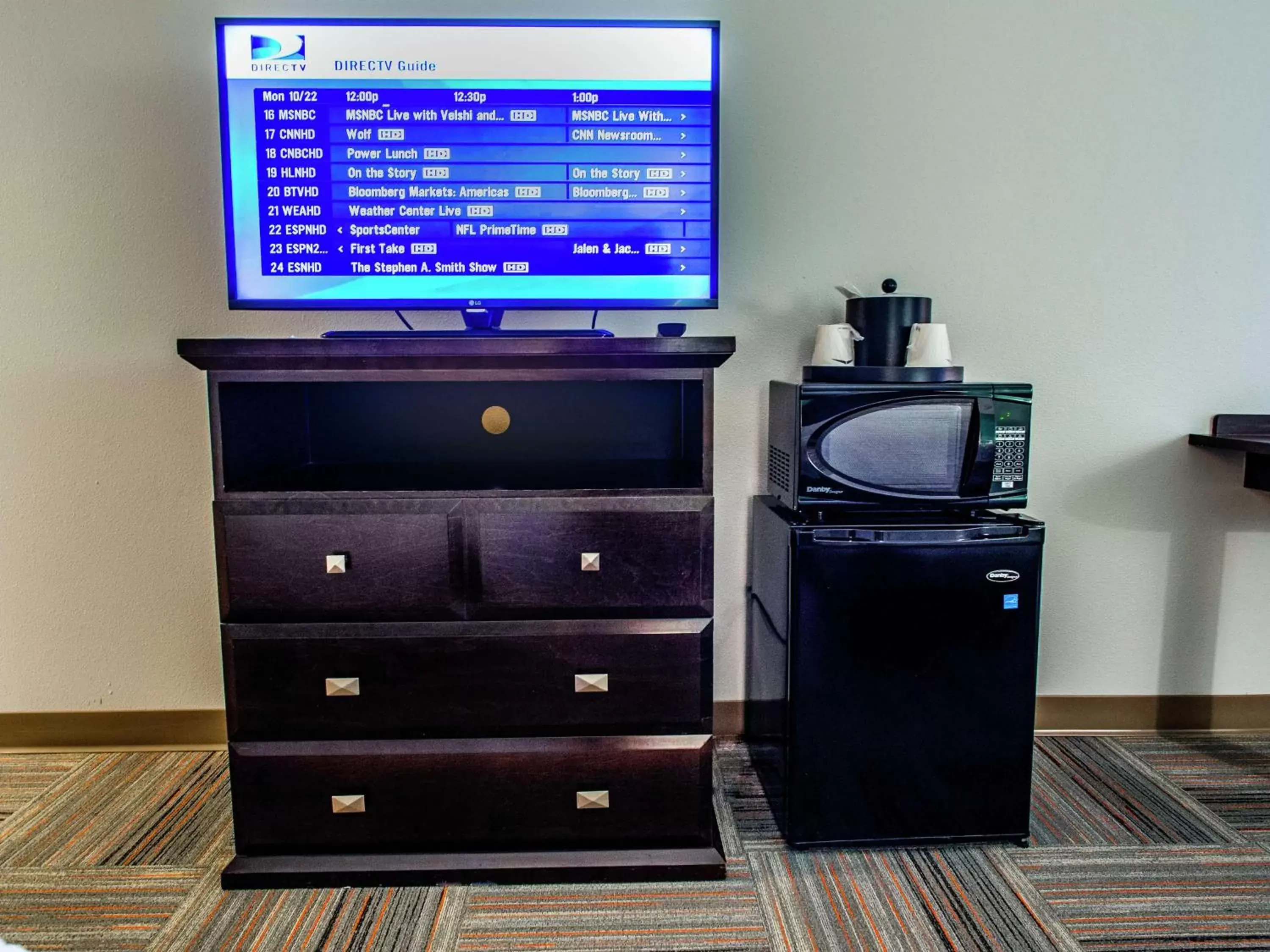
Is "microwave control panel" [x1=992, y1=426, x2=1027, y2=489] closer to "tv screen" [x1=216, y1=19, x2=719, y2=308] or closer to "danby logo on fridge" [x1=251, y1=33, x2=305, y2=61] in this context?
"tv screen" [x1=216, y1=19, x2=719, y2=308]

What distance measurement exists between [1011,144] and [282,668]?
6.55 feet

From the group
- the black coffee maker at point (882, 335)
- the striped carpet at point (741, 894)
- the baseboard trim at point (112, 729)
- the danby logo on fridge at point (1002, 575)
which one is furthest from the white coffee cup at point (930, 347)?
the baseboard trim at point (112, 729)

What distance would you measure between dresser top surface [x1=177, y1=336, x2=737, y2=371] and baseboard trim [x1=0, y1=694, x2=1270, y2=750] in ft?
3.55

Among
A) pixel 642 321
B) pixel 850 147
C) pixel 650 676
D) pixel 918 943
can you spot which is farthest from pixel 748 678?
pixel 850 147

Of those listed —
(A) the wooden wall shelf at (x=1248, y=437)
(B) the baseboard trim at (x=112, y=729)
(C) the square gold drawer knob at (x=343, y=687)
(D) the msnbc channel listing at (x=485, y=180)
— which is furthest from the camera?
(B) the baseboard trim at (x=112, y=729)

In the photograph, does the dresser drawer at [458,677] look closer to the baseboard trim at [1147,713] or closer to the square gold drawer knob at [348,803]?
the square gold drawer knob at [348,803]

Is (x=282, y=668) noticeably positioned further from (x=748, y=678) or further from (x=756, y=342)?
(x=756, y=342)

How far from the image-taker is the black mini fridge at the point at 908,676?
1517mm

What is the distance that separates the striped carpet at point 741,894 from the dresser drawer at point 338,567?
1.76ft

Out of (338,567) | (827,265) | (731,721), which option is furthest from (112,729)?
(827,265)

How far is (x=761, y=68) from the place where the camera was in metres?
1.86

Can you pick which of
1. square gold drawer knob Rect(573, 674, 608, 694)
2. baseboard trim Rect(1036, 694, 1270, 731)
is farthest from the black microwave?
baseboard trim Rect(1036, 694, 1270, 731)

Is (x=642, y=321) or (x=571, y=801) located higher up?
(x=642, y=321)

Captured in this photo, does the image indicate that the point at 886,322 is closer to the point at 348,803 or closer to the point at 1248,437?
the point at 1248,437
